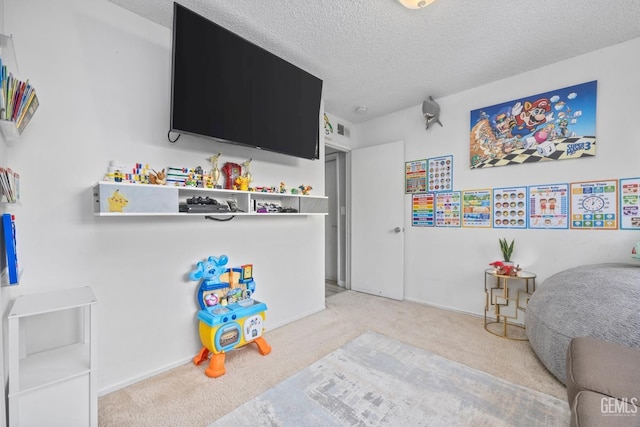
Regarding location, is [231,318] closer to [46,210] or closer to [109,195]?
[109,195]

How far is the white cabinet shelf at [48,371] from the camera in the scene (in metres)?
1.14

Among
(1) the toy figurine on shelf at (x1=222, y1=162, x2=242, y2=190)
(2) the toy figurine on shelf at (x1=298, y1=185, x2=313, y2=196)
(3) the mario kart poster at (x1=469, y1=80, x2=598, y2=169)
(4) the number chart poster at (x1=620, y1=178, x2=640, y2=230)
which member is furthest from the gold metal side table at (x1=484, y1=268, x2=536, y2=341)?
(1) the toy figurine on shelf at (x1=222, y1=162, x2=242, y2=190)

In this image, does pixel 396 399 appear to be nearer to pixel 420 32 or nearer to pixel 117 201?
pixel 117 201

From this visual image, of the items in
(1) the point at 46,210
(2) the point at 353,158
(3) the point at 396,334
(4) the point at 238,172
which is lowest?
(3) the point at 396,334

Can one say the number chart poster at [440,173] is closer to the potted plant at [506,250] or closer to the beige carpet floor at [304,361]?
the potted plant at [506,250]

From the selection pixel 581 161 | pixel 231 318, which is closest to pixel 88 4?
pixel 231 318

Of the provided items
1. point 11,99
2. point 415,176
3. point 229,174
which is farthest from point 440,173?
point 11,99

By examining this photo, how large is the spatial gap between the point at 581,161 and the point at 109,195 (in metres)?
3.45

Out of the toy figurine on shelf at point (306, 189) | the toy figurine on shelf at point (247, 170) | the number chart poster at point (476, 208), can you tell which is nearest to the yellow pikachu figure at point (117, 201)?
the toy figurine on shelf at point (247, 170)

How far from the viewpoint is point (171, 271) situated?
75.5 inches

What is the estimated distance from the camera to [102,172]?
1663mm

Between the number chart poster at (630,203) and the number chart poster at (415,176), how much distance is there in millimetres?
1564

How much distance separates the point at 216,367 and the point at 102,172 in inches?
56.2

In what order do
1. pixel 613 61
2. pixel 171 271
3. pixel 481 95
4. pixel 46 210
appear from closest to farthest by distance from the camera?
pixel 46 210 → pixel 171 271 → pixel 613 61 → pixel 481 95
